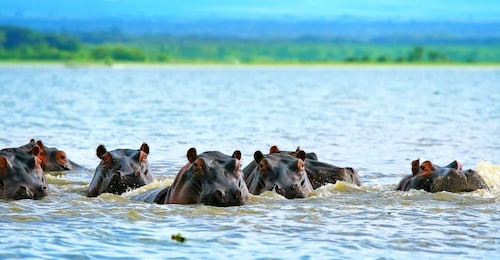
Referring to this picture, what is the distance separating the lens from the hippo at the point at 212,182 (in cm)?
1055

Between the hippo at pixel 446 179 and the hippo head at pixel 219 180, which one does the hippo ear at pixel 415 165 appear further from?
the hippo head at pixel 219 180

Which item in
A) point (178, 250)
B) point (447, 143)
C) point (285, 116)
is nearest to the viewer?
point (178, 250)

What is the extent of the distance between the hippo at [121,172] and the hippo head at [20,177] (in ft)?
1.84

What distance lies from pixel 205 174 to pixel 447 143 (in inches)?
436

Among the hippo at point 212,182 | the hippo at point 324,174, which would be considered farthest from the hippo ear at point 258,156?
the hippo at point 324,174

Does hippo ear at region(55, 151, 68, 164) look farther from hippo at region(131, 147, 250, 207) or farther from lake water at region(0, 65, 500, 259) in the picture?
hippo at region(131, 147, 250, 207)

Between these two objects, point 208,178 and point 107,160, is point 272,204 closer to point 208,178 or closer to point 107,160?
point 208,178

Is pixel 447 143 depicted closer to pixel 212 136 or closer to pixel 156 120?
pixel 212 136

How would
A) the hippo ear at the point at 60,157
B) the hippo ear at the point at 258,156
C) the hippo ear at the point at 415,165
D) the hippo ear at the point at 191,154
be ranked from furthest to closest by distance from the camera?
1. the hippo ear at the point at 60,157
2. the hippo ear at the point at 415,165
3. the hippo ear at the point at 258,156
4. the hippo ear at the point at 191,154

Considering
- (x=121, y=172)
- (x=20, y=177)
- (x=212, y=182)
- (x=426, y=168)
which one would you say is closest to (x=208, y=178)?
(x=212, y=182)

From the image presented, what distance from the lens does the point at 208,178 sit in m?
10.6

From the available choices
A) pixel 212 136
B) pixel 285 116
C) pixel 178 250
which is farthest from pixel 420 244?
pixel 285 116

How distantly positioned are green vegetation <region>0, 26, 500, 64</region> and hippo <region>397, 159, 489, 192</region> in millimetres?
104388

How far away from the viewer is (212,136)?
2267 centimetres
